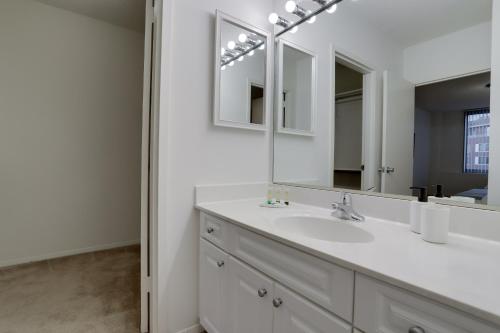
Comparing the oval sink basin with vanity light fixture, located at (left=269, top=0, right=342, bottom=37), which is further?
vanity light fixture, located at (left=269, top=0, right=342, bottom=37)

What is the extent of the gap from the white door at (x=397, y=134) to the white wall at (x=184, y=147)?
0.90 metres

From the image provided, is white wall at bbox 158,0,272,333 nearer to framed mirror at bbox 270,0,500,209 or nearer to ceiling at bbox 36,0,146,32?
framed mirror at bbox 270,0,500,209

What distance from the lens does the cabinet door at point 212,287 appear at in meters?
1.19

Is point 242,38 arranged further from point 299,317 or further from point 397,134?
point 299,317

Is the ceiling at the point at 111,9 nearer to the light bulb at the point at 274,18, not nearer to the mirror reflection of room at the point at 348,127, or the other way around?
the light bulb at the point at 274,18

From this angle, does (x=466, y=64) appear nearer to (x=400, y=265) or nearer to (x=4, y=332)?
(x=400, y=265)

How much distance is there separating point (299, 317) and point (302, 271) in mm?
156

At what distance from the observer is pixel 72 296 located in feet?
5.90

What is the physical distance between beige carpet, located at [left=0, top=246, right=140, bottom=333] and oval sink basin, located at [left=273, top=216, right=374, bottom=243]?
3.83 ft

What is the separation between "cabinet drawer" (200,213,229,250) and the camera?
120cm

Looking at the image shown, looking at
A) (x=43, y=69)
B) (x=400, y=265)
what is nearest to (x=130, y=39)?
(x=43, y=69)

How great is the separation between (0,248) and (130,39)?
2.56 metres

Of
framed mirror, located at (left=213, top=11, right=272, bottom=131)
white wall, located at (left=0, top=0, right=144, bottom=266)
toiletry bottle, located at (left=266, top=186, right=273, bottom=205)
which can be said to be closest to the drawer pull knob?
toiletry bottle, located at (left=266, top=186, right=273, bottom=205)

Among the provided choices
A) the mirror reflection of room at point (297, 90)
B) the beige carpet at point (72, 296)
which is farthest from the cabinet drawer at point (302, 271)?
the beige carpet at point (72, 296)
